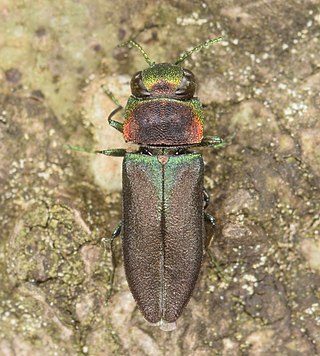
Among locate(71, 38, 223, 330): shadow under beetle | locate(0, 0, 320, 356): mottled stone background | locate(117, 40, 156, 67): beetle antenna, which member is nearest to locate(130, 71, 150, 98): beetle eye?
locate(71, 38, 223, 330): shadow under beetle

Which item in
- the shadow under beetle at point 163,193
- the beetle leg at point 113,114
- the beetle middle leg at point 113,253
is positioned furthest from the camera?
the beetle leg at point 113,114

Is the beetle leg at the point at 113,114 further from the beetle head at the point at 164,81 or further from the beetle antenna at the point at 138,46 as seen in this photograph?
the beetle antenna at the point at 138,46

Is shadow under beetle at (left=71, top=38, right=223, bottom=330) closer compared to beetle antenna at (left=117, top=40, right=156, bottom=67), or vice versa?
shadow under beetle at (left=71, top=38, right=223, bottom=330)

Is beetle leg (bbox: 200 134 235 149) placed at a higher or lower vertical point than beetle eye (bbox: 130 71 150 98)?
lower

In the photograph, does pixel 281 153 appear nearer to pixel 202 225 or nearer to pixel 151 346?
pixel 202 225

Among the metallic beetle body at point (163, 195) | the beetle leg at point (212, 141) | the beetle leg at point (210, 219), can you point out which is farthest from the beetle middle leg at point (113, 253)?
the beetle leg at point (212, 141)

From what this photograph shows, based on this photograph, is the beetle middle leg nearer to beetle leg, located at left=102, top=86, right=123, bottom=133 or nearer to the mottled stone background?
the mottled stone background
